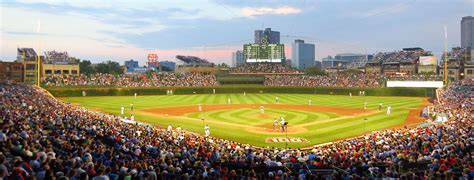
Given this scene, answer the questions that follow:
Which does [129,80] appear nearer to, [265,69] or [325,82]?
[265,69]

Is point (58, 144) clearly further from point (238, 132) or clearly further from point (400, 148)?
point (238, 132)

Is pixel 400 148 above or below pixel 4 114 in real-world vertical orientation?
below

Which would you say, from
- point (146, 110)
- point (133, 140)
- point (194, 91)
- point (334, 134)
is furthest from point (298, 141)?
point (194, 91)

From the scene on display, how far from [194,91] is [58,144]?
232ft

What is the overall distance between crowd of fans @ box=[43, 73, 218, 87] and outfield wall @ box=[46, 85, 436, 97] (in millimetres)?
3776

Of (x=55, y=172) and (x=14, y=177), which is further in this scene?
(x=55, y=172)

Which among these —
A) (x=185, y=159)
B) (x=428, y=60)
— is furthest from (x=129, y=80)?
(x=428, y=60)

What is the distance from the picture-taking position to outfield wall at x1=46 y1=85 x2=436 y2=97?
75.5 m

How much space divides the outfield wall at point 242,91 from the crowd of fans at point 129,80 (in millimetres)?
3776

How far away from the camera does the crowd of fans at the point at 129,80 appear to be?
80625 mm

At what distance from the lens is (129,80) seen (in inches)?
3521

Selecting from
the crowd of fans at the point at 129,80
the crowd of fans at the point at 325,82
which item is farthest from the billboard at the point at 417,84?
the crowd of fans at the point at 129,80

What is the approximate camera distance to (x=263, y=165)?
14.6 metres

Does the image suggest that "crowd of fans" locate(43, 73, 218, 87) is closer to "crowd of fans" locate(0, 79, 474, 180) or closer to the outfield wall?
the outfield wall
